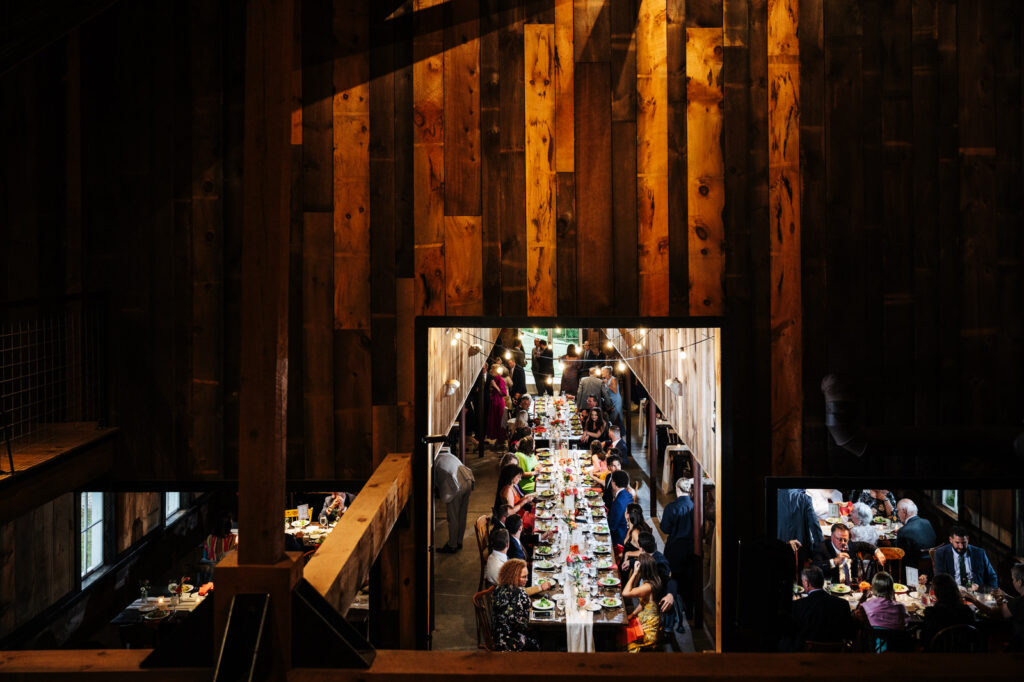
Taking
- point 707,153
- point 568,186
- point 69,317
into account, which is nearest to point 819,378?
point 707,153

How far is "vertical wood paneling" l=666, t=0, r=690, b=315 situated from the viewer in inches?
179

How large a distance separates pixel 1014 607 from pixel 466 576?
16.4 ft

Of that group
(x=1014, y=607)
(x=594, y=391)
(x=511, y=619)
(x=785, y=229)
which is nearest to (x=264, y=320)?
(x=785, y=229)

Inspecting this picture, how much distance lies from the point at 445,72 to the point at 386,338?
1.61 m

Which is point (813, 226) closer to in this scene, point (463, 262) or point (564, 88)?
point (564, 88)

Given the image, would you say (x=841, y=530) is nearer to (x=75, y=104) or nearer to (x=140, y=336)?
(x=140, y=336)

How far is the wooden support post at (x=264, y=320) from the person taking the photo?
275cm

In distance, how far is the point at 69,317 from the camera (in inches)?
193

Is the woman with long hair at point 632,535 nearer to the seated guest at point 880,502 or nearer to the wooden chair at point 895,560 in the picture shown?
the wooden chair at point 895,560

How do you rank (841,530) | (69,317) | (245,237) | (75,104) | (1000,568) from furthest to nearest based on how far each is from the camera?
(1000,568), (841,530), (69,317), (75,104), (245,237)

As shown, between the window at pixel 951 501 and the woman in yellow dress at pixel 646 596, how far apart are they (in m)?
4.50

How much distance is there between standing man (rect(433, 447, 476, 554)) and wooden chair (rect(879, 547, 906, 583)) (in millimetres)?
4314

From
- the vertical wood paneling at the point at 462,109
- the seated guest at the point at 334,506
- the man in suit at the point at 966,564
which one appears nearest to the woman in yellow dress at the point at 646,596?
the man in suit at the point at 966,564

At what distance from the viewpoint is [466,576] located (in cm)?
839
